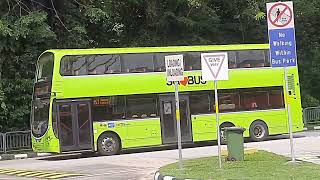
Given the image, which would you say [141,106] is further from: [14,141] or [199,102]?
[14,141]

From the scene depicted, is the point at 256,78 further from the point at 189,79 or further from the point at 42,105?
the point at 42,105

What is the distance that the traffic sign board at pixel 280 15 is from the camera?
13.5m

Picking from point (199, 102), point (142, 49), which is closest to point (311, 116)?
point (199, 102)

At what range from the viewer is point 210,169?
43.1ft

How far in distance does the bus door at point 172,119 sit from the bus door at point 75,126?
125 inches

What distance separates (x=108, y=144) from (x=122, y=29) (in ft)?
35.8

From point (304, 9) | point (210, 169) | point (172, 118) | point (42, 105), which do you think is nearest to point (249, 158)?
point (210, 169)

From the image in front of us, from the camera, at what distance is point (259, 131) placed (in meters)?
24.5

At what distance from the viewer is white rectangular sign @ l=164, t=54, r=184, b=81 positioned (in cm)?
1334

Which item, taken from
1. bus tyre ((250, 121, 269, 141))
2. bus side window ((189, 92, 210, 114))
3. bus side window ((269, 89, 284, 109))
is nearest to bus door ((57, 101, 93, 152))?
bus side window ((189, 92, 210, 114))

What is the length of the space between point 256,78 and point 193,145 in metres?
4.14

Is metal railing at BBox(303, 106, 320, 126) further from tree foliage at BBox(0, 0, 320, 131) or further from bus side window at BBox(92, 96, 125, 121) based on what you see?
bus side window at BBox(92, 96, 125, 121)

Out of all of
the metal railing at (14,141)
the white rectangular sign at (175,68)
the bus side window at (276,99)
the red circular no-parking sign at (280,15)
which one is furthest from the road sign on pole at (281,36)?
the metal railing at (14,141)

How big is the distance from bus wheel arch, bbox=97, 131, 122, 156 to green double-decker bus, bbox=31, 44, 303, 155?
0.13 feet
